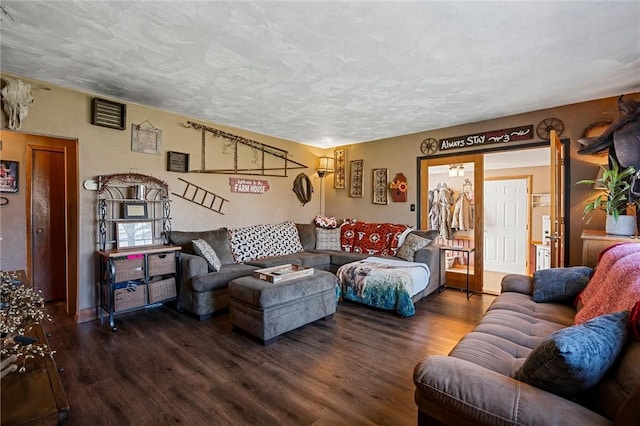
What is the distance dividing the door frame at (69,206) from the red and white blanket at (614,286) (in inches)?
175

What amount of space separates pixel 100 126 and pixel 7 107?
2.32 ft

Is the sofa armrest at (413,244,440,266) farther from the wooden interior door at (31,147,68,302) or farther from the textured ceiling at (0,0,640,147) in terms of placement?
the wooden interior door at (31,147,68,302)

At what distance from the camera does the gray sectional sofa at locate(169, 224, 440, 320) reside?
3.26 metres

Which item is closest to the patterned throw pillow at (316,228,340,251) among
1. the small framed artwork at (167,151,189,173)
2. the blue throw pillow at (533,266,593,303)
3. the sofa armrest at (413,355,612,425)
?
the small framed artwork at (167,151,189,173)

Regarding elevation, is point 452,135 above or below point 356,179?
above

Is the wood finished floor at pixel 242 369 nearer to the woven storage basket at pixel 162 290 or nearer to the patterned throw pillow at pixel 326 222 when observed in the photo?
the woven storage basket at pixel 162 290

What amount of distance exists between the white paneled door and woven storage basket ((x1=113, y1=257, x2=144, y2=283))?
5.90 metres

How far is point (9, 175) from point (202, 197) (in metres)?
2.16

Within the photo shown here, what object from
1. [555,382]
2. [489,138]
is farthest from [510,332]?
[489,138]

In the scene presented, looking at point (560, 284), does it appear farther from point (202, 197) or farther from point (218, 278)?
point (202, 197)

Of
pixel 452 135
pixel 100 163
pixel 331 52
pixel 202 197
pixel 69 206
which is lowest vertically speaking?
pixel 69 206

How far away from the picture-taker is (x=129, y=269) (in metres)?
3.08

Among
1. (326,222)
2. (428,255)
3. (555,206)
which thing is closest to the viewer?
(555,206)

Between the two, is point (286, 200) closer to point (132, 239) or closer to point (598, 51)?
point (132, 239)
